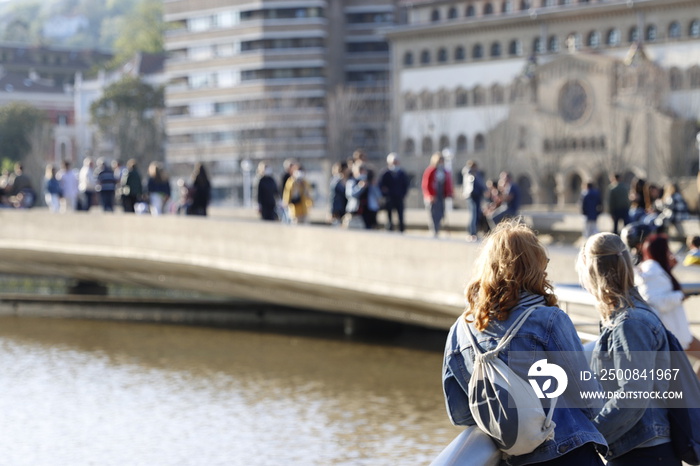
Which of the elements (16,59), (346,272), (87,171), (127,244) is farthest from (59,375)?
(16,59)

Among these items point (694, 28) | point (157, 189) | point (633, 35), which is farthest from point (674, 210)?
point (633, 35)

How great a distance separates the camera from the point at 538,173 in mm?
82000

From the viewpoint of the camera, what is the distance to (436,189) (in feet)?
79.9

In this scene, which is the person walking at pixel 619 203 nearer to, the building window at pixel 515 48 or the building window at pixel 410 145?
the building window at pixel 515 48

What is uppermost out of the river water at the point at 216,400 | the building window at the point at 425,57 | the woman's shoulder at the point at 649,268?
the building window at the point at 425,57

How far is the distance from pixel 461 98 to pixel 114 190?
203ft

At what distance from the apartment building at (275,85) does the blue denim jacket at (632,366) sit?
306 ft

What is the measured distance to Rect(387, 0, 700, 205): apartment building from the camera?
75.9m

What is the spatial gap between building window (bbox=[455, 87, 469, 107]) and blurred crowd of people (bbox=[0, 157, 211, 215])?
56.6 m

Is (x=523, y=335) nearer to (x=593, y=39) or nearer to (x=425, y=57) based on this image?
(x=593, y=39)

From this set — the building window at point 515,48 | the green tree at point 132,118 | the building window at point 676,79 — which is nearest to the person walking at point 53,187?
the building window at point 676,79

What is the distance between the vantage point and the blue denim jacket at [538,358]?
168 inches

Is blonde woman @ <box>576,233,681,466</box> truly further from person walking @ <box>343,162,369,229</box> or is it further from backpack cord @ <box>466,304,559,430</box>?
person walking @ <box>343,162,369,229</box>

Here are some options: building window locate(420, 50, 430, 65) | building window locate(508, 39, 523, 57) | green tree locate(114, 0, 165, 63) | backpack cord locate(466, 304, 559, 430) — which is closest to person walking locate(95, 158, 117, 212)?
backpack cord locate(466, 304, 559, 430)
